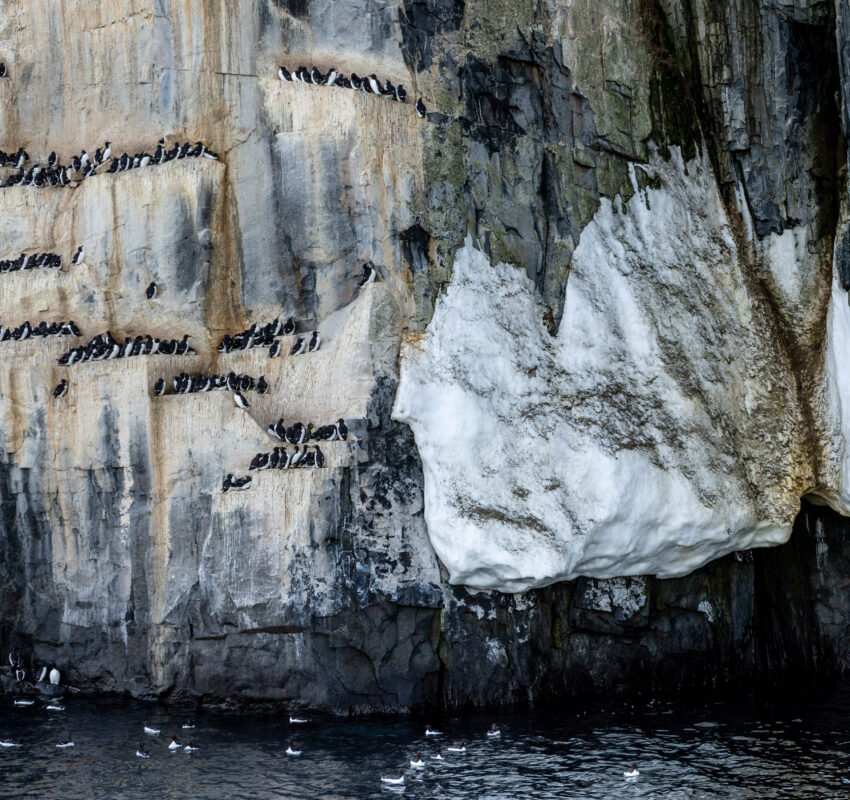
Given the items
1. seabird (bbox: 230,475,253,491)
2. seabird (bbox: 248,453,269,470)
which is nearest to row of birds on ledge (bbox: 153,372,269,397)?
seabird (bbox: 248,453,269,470)

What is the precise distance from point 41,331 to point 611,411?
1574cm

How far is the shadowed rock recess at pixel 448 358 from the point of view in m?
31.5

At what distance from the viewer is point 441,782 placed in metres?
26.2

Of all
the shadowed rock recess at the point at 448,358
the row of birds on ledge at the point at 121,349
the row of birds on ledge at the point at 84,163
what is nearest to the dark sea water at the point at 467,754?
the shadowed rock recess at the point at 448,358

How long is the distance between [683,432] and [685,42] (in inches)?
468

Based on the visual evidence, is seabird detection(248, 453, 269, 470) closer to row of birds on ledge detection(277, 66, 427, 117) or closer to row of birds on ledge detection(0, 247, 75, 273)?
row of birds on ledge detection(0, 247, 75, 273)

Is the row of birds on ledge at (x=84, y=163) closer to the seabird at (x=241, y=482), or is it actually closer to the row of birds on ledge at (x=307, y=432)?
the row of birds on ledge at (x=307, y=432)

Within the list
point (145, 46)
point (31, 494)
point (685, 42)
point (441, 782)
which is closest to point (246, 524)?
point (31, 494)

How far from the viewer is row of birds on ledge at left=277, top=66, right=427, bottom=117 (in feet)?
108

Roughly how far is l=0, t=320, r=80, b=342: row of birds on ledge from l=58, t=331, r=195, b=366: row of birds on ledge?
1.94ft

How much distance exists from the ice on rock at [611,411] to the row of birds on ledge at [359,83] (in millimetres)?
4413

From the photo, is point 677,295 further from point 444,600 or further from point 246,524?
point 246,524

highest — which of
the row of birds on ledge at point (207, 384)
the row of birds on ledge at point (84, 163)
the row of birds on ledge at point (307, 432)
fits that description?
the row of birds on ledge at point (84, 163)

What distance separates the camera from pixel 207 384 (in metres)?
33.5
